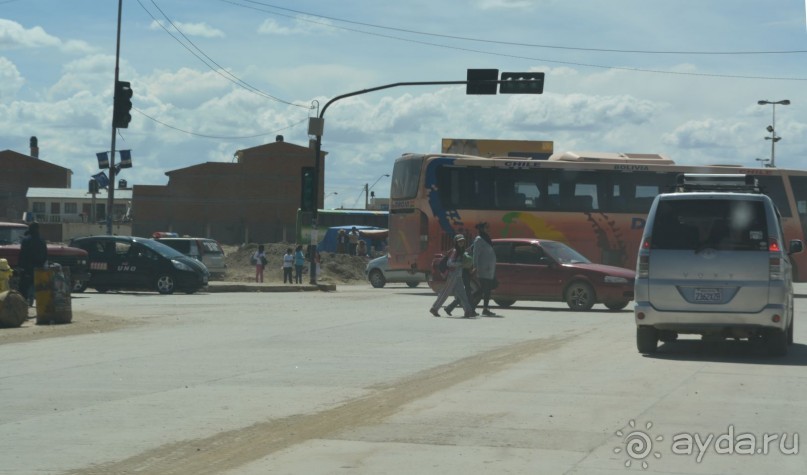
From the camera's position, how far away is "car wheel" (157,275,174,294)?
1262 inches

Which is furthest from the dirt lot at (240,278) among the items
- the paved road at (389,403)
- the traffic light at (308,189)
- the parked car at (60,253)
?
the traffic light at (308,189)

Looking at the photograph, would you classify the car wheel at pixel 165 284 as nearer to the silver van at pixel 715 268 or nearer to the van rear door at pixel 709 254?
the silver van at pixel 715 268

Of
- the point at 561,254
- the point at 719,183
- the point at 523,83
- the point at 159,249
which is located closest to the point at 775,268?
the point at 719,183

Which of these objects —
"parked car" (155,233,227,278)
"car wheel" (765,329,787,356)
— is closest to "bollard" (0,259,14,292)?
"car wheel" (765,329,787,356)

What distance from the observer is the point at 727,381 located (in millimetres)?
11883

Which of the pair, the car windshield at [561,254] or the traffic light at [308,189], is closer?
the car windshield at [561,254]

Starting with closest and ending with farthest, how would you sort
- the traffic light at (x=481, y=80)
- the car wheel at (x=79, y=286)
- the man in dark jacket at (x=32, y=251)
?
the man in dark jacket at (x=32, y=251) < the car wheel at (x=79, y=286) < the traffic light at (x=481, y=80)

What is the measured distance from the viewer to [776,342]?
14.2 meters

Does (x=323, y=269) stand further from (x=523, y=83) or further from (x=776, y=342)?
(x=776, y=342)

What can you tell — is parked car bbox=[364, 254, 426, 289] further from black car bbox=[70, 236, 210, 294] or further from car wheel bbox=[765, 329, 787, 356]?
car wheel bbox=[765, 329, 787, 356]

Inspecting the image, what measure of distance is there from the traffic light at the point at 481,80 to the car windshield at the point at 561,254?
6.60 metres

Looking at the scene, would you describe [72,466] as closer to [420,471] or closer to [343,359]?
[420,471]

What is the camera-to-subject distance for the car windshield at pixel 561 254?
1035 inches

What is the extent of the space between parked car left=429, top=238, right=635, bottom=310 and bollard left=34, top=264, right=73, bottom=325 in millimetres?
10523
